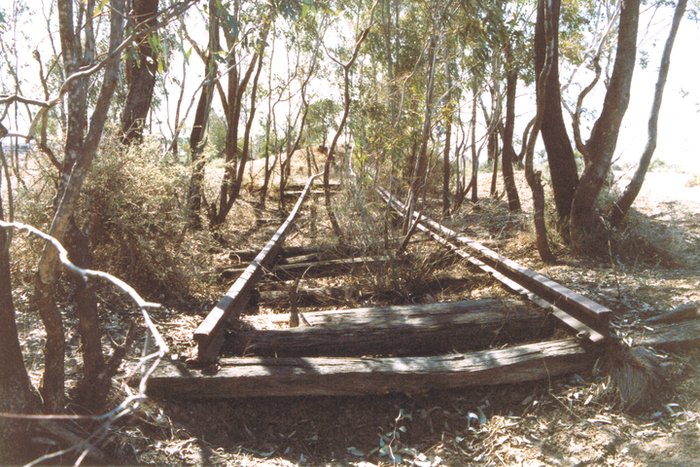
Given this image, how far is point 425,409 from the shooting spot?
4391 mm

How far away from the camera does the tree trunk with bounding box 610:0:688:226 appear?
7.80m

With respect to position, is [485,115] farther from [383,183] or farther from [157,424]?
[157,424]

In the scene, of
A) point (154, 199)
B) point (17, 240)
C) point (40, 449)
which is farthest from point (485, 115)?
point (40, 449)

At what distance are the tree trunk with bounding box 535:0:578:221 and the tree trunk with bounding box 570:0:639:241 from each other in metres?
0.47

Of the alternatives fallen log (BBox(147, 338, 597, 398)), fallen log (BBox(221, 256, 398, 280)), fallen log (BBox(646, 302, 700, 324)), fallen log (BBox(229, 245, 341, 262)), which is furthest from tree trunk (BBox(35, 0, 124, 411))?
fallen log (BBox(646, 302, 700, 324))

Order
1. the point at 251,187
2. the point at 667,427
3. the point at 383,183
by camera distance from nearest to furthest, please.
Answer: the point at 667,427
the point at 383,183
the point at 251,187

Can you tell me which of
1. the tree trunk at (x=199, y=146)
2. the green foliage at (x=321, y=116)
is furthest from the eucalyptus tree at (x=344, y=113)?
the green foliage at (x=321, y=116)

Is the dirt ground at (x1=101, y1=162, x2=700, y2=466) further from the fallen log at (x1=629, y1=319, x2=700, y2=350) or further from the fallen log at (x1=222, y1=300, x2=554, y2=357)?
the fallen log at (x1=222, y1=300, x2=554, y2=357)

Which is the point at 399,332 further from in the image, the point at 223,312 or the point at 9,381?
the point at 9,381

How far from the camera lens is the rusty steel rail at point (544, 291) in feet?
14.8

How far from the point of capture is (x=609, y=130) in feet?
24.7

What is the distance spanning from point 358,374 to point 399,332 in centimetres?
76

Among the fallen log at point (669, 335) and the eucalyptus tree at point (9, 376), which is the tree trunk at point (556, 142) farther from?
the eucalyptus tree at point (9, 376)

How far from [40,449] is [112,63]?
97.9 inches
